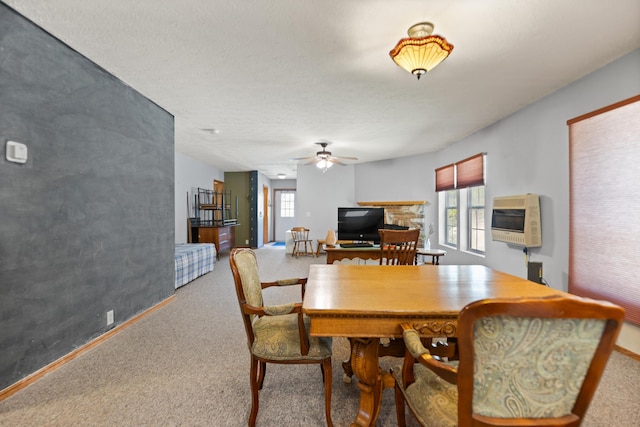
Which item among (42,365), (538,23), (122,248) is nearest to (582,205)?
(538,23)

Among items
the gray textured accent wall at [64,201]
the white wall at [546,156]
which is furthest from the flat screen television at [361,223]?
the gray textured accent wall at [64,201]

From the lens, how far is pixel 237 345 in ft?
8.30

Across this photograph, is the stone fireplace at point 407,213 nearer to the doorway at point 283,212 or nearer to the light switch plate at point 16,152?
the doorway at point 283,212

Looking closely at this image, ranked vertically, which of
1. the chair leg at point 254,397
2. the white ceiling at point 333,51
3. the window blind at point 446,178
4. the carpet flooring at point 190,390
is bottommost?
the carpet flooring at point 190,390

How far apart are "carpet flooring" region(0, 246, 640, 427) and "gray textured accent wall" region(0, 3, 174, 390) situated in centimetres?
26

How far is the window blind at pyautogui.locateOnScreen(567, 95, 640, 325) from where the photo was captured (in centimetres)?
226

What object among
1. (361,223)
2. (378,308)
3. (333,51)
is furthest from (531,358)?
(361,223)

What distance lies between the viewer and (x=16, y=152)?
1.91m

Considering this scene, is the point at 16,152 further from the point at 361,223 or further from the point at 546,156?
the point at 546,156

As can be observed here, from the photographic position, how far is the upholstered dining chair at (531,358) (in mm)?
764

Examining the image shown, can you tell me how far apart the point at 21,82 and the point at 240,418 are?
8.25 ft

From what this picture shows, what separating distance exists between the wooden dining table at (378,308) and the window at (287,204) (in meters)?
9.86

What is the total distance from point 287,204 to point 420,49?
9.96 meters

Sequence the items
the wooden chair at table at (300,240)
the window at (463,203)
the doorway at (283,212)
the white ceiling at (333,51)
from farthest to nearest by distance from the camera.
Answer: the doorway at (283,212), the wooden chair at table at (300,240), the window at (463,203), the white ceiling at (333,51)
